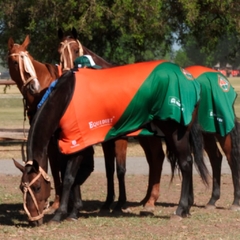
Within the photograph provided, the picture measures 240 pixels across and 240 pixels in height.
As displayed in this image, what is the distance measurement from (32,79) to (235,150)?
273cm

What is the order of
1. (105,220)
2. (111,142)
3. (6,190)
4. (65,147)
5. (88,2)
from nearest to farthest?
(65,147), (105,220), (111,142), (6,190), (88,2)

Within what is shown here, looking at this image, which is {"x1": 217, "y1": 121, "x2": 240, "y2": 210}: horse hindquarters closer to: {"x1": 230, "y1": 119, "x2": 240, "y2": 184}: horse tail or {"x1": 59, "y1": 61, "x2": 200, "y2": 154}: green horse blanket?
{"x1": 230, "y1": 119, "x2": 240, "y2": 184}: horse tail

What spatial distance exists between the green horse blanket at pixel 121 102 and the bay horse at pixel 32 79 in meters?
1.01

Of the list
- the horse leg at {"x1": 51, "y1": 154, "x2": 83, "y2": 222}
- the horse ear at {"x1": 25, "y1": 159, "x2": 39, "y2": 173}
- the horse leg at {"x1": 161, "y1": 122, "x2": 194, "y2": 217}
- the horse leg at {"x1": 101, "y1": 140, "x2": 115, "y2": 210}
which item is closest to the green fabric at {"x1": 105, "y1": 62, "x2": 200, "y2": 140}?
the horse leg at {"x1": 161, "y1": 122, "x2": 194, "y2": 217}

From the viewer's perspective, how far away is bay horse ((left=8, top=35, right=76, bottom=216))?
8.85m

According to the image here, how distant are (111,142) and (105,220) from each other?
115 centimetres

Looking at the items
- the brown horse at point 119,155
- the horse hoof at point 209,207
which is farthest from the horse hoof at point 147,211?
the horse hoof at point 209,207

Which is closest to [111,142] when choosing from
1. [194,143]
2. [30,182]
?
[194,143]

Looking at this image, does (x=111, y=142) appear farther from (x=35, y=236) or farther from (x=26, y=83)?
(x=35, y=236)

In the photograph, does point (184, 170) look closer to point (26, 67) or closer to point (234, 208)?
point (234, 208)

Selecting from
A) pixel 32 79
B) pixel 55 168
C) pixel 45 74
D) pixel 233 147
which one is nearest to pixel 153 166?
pixel 233 147

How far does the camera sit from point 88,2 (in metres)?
16.9

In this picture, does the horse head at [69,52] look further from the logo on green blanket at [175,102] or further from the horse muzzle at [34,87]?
the logo on green blanket at [175,102]

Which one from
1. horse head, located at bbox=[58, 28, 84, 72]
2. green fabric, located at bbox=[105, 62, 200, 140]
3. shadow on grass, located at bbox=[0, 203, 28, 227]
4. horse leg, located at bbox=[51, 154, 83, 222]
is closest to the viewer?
horse leg, located at bbox=[51, 154, 83, 222]
